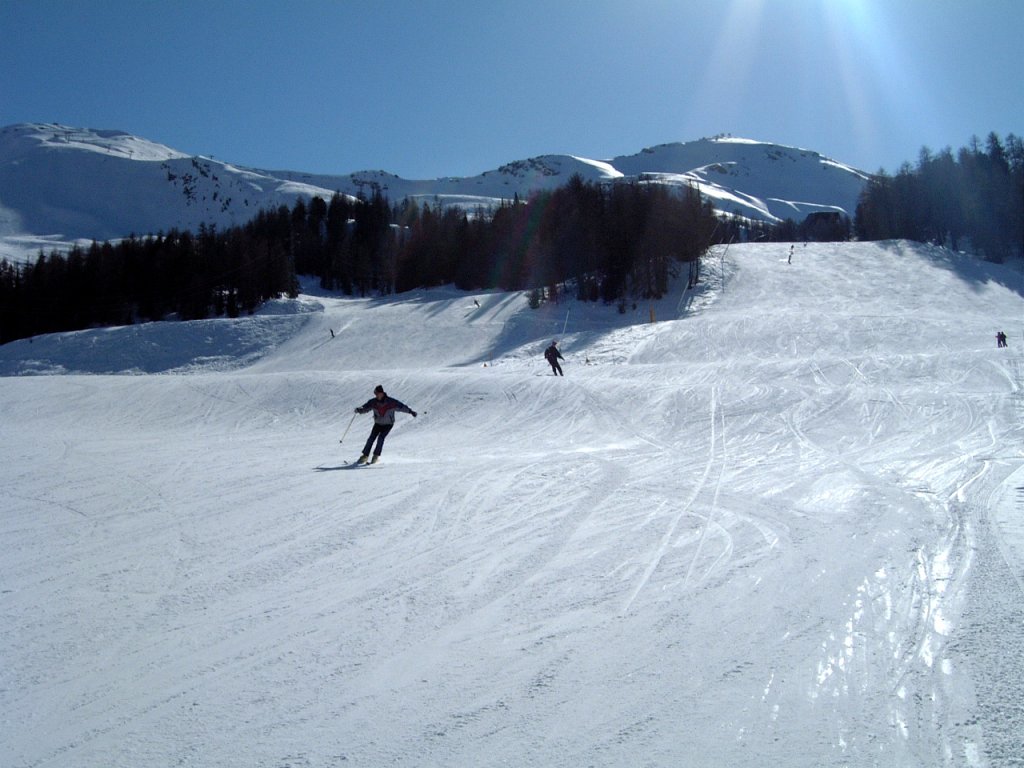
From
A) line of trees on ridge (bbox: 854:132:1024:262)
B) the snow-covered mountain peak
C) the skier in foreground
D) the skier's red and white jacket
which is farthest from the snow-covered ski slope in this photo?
the snow-covered mountain peak

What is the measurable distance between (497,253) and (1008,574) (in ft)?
171

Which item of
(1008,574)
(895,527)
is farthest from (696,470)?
(1008,574)

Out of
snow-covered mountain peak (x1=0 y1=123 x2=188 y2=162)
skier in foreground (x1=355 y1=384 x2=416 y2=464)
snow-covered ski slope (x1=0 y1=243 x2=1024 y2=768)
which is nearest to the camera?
snow-covered ski slope (x1=0 y1=243 x2=1024 y2=768)

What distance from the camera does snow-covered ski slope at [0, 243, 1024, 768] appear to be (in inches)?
142

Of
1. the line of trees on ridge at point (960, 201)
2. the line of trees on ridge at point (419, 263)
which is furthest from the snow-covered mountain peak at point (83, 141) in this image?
the line of trees on ridge at point (960, 201)

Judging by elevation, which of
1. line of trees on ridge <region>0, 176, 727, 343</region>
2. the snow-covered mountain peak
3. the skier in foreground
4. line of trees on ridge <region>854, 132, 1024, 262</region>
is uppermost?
the snow-covered mountain peak

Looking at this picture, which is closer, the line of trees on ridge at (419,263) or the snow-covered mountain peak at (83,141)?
the line of trees on ridge at (419,263)

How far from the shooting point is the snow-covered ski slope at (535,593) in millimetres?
3605

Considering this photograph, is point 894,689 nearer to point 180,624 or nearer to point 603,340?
point 180,624

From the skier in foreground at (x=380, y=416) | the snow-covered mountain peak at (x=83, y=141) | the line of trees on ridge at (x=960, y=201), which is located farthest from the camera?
the snow-covered mountain peak at (x=83, y=141)

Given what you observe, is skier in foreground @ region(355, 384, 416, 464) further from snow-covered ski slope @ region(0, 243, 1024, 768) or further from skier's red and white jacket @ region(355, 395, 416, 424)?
snow-covered ski slope @ region(0, 243, 1024, 768)

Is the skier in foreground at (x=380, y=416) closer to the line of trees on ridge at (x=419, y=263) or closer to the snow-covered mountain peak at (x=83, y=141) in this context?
the line of trees on ridge at (x=419, y=263)

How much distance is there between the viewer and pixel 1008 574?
5453 millimetres

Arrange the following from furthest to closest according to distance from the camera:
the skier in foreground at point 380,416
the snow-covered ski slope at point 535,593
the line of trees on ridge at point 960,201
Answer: the line of trees on ridge at point 960,201 < the skier in foreground at point 380,416 < the snow-covered ski slope at point 535,593
